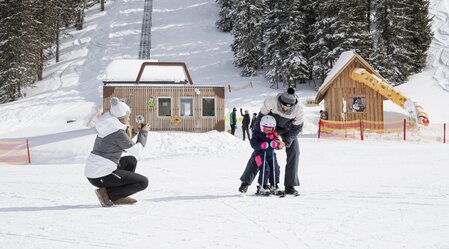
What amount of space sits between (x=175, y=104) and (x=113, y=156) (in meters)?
19.2

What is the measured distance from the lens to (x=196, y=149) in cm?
1778

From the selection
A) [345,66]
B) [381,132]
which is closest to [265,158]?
[381,132]

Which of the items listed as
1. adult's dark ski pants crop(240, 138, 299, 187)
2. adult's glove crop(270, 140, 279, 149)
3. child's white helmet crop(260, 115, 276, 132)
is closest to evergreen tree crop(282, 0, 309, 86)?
adult's dark ski pants crop(240, 138, 299, 187)

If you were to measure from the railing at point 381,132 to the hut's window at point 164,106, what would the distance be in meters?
8.58

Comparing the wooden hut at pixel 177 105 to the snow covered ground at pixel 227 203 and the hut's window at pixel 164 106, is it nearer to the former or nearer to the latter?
the hut's window at pixel 164 106

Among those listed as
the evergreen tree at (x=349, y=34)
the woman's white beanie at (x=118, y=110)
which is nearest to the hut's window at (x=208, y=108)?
the evergreen tree at (x=349, y=34)

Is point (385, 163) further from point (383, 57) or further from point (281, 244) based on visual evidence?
point (383, 57)

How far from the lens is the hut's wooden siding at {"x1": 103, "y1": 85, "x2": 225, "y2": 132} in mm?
24703

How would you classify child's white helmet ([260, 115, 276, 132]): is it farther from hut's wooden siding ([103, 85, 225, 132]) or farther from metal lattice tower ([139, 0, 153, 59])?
metal lattice tower ([139, 0, 153, 59])

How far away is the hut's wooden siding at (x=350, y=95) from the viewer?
86.6 ft

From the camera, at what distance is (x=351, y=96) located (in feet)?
87.5

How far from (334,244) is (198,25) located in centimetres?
5972

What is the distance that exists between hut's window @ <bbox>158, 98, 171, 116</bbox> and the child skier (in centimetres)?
1860

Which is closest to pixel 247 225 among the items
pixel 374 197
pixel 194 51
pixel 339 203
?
pixel 339 203
